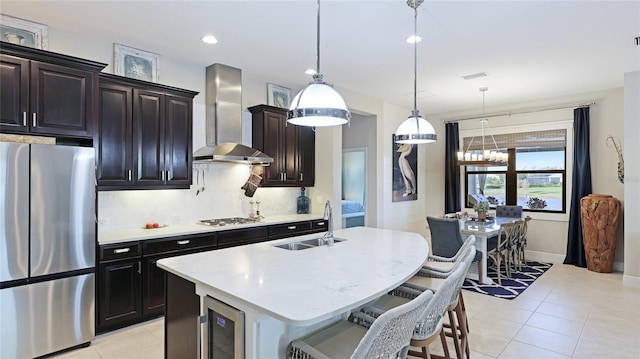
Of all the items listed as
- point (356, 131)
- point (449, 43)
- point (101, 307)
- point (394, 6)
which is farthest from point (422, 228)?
point (101, 307)

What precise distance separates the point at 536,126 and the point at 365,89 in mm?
3313

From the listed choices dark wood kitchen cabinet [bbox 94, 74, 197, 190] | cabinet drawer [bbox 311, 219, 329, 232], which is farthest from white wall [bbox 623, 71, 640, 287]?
dark wood kitchen cabinet [bbox 94, 74, 197, 190]

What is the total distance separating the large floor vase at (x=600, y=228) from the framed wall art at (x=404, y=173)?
285 cm

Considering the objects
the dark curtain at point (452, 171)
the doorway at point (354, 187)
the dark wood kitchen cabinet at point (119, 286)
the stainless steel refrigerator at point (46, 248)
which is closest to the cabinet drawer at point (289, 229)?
the dark wood kitchen cabinet at point (119, 286)

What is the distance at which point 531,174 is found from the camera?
6.58m

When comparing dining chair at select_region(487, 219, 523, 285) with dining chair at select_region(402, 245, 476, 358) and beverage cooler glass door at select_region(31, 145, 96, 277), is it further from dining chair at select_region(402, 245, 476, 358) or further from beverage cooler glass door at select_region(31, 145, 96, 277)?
beverage cooler glass door at select_region(31, 145, 96, 277)

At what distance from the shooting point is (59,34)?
343cm

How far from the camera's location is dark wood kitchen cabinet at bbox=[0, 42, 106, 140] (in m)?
2.78

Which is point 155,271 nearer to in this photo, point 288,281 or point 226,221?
point 226,221

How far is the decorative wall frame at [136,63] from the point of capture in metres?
3.76

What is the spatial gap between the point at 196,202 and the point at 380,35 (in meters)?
2.92

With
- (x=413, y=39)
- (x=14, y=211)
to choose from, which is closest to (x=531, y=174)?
(x=413, y=39)

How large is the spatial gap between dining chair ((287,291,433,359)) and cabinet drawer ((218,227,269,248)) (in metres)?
2.34

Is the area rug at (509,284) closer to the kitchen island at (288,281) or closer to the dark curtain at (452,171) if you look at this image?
the dark curtain at (452,171)
